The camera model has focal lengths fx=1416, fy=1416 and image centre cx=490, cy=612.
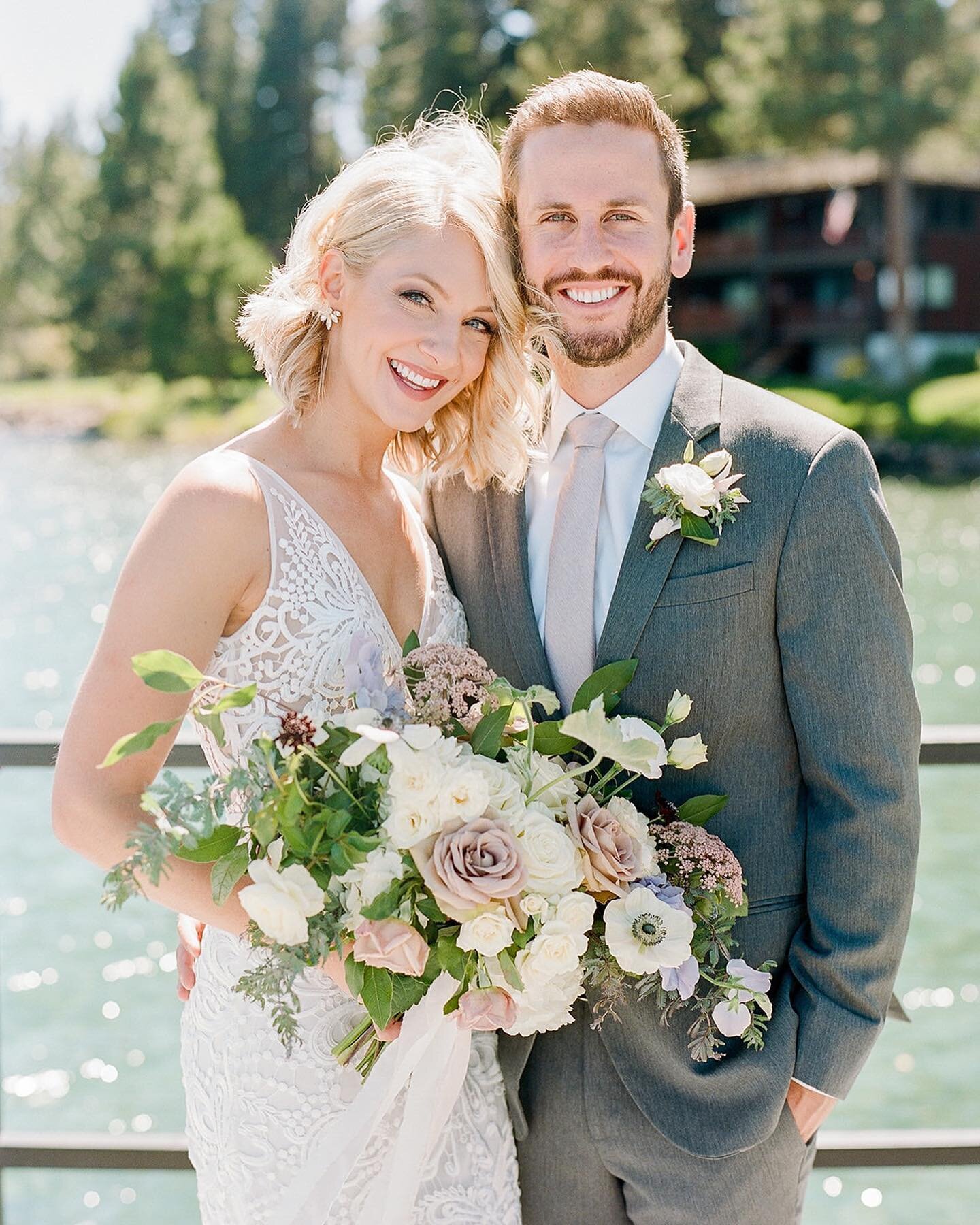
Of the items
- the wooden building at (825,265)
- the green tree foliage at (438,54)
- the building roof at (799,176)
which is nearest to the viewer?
the building roof at (799,176)

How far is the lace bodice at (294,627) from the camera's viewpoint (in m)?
2.45

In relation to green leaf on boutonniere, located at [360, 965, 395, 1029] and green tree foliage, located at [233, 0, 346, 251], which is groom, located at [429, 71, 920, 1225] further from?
green tree foliage, located at [233, 0, 346, 251]

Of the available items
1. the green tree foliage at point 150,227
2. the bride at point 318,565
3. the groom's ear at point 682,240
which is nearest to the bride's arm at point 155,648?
the bride at point 318,565

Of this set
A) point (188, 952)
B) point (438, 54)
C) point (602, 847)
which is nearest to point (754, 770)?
point (602, 847)

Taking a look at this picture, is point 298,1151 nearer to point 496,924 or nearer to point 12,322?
point 496,924

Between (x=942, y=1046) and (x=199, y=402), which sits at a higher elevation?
(x=942, y=1046)

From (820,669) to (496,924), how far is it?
826mm

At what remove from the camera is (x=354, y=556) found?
2.68m

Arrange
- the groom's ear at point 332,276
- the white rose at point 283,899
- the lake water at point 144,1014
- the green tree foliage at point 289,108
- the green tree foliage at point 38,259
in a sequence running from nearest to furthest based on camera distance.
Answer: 1. the white rose at point 283,899
2. the groom's ear at point 332,276
3. the lake water at point 144,1014
4. the green tree foliage at point 289,108
5. the green tree foliage at point 38,259

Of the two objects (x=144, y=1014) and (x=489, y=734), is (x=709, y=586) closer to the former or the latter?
(x=489, y=734)

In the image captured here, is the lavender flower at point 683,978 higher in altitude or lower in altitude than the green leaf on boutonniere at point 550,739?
lower

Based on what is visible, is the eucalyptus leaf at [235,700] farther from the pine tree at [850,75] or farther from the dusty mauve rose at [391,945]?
the pine tree at [850,75]

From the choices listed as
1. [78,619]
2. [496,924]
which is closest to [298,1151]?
[496,924]

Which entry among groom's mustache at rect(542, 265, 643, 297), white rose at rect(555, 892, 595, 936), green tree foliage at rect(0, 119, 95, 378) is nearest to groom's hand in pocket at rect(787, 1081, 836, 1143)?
white rose at rect(555, 892, 595, 936)
